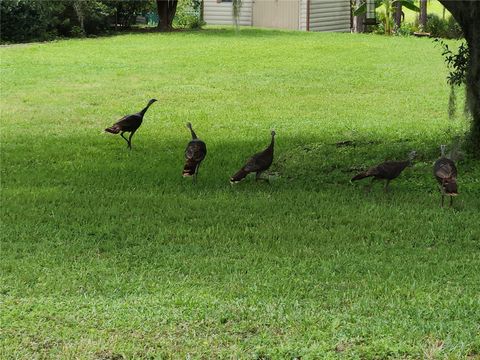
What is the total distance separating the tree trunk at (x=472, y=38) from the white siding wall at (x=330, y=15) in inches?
1060

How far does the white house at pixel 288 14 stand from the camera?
120 ft

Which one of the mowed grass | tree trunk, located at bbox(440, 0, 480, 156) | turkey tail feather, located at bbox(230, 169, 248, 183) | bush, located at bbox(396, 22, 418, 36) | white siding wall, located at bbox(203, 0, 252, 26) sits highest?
white siding wall, located at bbox(203, 0, 252, 26)

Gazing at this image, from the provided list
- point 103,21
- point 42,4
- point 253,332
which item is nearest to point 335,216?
point 253,332

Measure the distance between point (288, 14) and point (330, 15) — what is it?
212 centimetres

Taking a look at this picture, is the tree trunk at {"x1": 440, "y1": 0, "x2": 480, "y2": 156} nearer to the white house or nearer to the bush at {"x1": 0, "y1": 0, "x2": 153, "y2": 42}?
the bush at {"x1": 0, "y1": 0, "x2": 153, "y2": 42}

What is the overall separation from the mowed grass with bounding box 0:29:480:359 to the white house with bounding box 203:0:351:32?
20.1 m

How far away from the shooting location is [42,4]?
1101 inches

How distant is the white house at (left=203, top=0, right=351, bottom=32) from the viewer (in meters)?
36.6

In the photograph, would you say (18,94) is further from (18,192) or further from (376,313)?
(376,313)

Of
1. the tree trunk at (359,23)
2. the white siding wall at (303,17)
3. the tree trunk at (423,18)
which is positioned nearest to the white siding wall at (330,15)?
the white siding wall at (303,17)

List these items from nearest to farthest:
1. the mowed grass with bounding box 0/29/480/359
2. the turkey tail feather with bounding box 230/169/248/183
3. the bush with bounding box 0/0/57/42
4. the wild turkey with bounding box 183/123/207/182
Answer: the mowed grass with bounding box 0/29/480/359
the turkey tail feather with bounding box 230/169/248/183
the wild turkey with bounding box 183/123/207/182
the bush with bounding box 0/0/57/42

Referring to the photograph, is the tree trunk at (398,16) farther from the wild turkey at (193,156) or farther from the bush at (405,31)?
the wild turkey at (193,156)

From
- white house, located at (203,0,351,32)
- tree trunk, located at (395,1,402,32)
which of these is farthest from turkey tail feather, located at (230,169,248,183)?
white house, located at (203,0,351,32)

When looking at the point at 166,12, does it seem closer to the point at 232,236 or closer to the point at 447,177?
the point at 447,177
